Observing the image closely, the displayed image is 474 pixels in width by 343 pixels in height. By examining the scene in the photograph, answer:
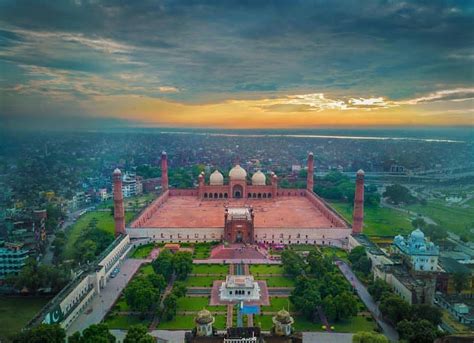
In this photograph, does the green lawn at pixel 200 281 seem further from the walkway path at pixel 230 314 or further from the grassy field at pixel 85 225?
the grassy field at pixel 85 225

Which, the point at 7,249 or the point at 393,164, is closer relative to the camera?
the point at 7,249

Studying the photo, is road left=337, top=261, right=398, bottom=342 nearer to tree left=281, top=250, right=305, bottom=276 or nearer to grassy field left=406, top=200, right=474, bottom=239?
tree left=281, top=250, right=305, bottom=276

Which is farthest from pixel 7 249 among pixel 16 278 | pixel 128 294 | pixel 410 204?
pixel 410 204

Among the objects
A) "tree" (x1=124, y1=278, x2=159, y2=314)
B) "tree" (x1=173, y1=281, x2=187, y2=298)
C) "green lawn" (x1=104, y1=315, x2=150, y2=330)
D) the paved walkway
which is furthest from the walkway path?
the paved walkway

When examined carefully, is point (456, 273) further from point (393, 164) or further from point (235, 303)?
point (393, 164)

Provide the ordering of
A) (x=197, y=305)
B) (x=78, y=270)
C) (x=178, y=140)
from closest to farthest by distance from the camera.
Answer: (x=197, y=305), (x=78, y=270), (x=178, y=140)
